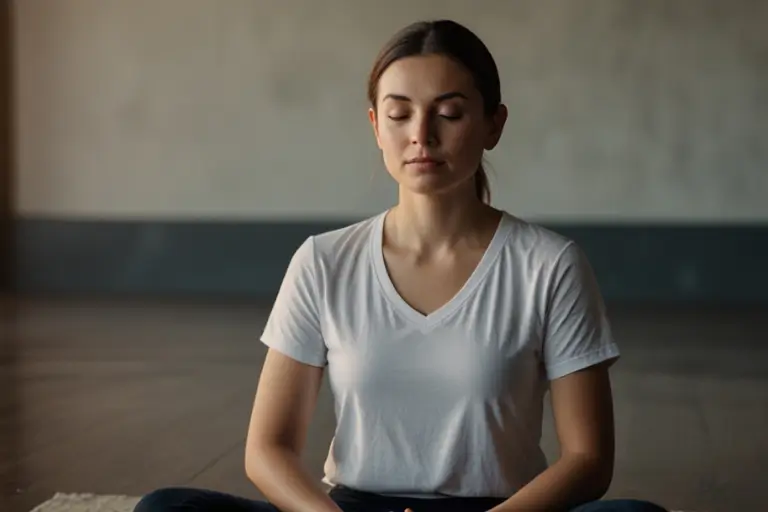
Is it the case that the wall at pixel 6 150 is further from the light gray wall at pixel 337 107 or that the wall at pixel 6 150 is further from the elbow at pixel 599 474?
the elbow at pixel 599 474

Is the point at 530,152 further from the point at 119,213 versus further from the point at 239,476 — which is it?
the point at 239,476

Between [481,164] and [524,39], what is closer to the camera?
[481,164]

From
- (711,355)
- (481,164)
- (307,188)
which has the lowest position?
(711,355)

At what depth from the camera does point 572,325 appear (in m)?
1.46

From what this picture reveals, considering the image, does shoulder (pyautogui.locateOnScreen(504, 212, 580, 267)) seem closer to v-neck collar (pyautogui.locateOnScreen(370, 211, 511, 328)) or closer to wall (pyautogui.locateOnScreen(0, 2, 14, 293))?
v-neck collar (pyautogui.locateOnScreen(370, 211, 511, 328))

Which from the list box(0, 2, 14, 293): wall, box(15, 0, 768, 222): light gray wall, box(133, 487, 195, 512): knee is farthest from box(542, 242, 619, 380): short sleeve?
box(0, 2, 14, 293): wall

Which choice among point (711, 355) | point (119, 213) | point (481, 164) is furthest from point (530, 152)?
point (481, 164)

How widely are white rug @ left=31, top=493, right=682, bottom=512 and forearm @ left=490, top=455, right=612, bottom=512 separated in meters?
1.32

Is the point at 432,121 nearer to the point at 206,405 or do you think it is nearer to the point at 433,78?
the point at 433,78

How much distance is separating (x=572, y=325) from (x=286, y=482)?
417 millimetres

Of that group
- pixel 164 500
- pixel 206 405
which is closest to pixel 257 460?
pixel 164 500

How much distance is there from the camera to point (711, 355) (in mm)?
4566

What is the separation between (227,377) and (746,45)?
3.45 metres

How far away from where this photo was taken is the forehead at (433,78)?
1.49 meters
